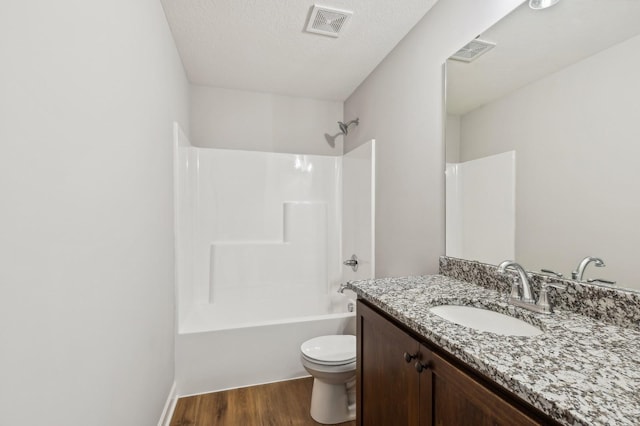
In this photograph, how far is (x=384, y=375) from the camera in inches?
45.2

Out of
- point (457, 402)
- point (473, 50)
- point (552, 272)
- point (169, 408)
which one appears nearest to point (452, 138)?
point (473, 50)

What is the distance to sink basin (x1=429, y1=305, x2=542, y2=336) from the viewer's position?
1.01 meters

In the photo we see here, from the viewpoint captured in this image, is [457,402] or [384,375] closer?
[457,402]

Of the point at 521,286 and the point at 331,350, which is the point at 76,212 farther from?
the point at 331,350

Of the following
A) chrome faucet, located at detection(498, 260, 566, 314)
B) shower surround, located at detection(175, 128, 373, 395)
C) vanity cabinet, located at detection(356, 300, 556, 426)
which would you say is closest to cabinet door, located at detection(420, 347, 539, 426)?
vanity cabinet, located at detection(356, 300, 556, 426)

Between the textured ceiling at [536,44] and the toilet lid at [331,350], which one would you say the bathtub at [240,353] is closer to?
the toilet lid at [331,350]

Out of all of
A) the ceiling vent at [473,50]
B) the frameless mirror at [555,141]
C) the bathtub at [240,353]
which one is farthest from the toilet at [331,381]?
the ceiling vent at [473,50]

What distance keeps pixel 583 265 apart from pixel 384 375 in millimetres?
785

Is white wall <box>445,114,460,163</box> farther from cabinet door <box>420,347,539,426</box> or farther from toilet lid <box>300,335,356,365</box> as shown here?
toilet lid <box>300,335,356,365</box>

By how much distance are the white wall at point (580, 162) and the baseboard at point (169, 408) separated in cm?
205

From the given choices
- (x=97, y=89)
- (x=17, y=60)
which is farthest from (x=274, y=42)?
(x=17, y=60)

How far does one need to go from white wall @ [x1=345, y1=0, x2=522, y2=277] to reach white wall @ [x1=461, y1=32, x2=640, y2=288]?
451mm

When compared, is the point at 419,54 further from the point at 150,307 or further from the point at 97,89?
the point at 150,307

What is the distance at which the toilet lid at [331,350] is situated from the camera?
1769 mm
